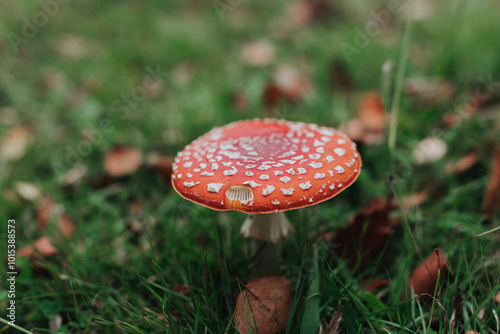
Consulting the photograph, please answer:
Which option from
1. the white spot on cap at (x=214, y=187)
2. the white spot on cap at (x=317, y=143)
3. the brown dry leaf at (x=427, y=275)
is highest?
the white spot on cap at (x=317, y=143)

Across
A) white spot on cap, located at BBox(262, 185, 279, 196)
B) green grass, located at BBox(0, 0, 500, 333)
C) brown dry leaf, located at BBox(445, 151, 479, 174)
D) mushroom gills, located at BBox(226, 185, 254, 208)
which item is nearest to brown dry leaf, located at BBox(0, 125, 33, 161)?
green grass, located at BBox(0, 0, 500, 333)

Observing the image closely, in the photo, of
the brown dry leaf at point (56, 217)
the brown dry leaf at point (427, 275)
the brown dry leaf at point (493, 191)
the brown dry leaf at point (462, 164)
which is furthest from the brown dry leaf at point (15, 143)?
the brown dry leaf at point (493, 191)

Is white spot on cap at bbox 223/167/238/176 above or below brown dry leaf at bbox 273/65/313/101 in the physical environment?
above

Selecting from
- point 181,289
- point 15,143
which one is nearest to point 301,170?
point 181,289

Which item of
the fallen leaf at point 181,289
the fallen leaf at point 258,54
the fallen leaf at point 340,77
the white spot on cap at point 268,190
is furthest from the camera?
the fallen leaf at point 258,54

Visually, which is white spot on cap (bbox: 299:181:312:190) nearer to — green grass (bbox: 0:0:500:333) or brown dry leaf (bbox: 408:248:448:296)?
green grass (bbox: 0:0:500:333)

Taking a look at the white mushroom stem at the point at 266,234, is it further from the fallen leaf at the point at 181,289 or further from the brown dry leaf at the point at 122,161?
the brown dry leaf at the point at 122,161

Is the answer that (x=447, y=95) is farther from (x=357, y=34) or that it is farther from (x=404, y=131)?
(x=357, y=34)
